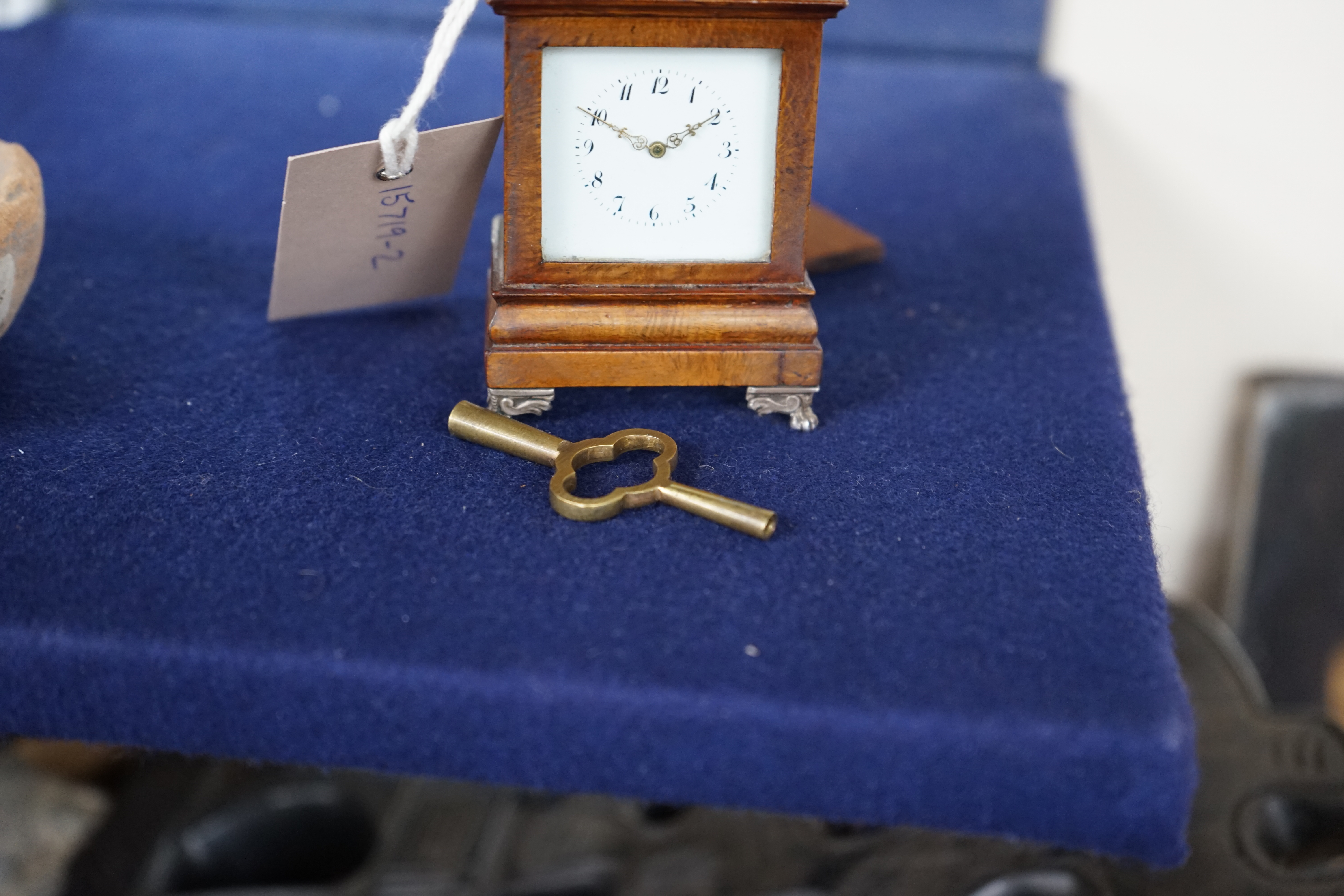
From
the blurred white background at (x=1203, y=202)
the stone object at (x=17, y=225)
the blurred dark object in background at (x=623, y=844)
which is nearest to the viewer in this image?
the stone object at (x=17, y=225)

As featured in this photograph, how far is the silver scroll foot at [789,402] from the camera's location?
1.04 metres

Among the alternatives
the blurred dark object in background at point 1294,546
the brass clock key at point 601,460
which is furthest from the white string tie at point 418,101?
the blurred dark object in background at point 1294,546

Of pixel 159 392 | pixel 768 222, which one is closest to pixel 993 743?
pixel 768 222

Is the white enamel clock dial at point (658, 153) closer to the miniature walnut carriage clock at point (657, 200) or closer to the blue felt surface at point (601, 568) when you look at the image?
the miniature walnut carriage clock at point (657, 200)

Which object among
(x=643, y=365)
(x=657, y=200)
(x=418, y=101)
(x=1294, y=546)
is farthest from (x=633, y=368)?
(x=1294, y=546)

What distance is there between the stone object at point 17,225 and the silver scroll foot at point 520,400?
0.42 m

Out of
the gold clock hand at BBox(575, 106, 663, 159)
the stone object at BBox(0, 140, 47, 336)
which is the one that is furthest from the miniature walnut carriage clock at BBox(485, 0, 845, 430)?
the stone object at BBox(0, 140, 47, 336)

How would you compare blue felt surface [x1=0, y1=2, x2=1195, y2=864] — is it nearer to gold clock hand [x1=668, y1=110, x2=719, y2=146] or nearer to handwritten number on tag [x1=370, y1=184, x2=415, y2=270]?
handwritten number on tag [x1=370, y1=184, x2=415, y2=270]

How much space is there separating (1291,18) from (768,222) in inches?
48.8

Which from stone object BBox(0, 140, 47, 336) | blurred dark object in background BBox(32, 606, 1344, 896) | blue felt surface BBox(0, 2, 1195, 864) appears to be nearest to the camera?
blue felt surface BBox(0, 2, 1195, 864)

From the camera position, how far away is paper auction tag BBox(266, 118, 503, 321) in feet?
3.42

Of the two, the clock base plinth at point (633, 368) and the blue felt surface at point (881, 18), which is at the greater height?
the blue felt surface at point (881, 18)

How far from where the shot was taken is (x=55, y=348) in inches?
45.9

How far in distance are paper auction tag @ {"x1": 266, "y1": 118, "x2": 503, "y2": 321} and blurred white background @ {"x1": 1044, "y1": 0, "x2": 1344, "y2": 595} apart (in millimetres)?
1061
